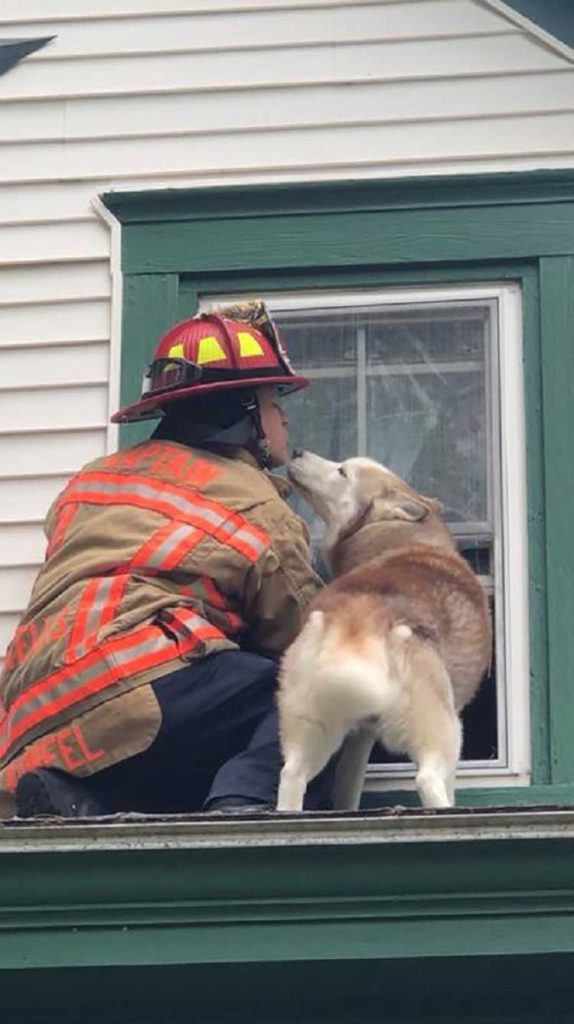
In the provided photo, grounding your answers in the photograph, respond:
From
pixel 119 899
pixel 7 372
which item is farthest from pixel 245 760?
pixel 7 372

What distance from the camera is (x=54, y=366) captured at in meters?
8.49

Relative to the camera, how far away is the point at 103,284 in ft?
28.1

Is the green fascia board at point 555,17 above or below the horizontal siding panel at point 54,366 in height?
above

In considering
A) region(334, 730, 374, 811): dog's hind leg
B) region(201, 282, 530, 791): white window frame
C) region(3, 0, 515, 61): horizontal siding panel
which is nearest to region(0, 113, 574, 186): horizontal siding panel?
region(3, 0, 515, 61): horizontal siding panel

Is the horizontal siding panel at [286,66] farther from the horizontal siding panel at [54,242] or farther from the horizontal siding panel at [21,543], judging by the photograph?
the horizontal siding panel at [21,543]

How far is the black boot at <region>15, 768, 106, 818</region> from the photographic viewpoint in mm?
7109

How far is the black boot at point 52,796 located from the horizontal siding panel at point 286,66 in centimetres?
260

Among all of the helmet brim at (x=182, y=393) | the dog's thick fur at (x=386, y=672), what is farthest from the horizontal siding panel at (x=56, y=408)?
the dog's thick fur at (x=386, y=672)

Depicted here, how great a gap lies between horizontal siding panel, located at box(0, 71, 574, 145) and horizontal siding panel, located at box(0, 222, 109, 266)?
9 cm

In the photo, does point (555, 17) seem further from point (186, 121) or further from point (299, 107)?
point (186, 121)

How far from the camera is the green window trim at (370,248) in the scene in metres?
8.21

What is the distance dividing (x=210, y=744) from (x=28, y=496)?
1.34 metres

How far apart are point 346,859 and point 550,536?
84.3 inches

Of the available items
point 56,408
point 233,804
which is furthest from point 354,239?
point 233,804
